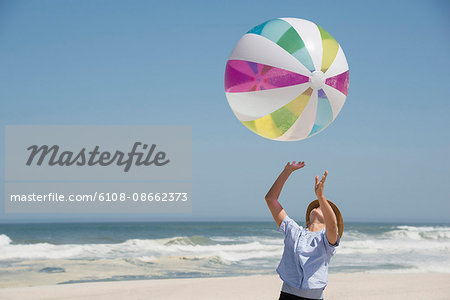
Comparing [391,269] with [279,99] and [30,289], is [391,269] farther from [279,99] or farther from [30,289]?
[279,99]

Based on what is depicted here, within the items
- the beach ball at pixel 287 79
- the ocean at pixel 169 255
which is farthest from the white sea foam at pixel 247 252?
the beach ball at pixel 287 79

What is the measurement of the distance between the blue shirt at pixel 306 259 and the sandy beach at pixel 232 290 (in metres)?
5.27

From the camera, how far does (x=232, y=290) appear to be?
8805 millimetres

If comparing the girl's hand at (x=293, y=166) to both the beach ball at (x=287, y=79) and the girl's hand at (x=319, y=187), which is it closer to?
the beach ball at (x=287, y=79)

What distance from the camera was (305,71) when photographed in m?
3.55

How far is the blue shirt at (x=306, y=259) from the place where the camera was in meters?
2.96

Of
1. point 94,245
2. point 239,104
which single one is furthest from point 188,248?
point 239,104

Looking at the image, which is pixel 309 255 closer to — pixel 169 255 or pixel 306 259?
pixel 306 259

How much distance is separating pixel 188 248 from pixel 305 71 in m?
16.8

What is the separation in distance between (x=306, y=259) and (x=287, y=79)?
124cm

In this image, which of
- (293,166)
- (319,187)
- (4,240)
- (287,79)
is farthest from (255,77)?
(4,240)

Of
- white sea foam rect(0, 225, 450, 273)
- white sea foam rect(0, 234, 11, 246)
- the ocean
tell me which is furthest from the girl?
white sea foam rect(0, 234, 11, 246)

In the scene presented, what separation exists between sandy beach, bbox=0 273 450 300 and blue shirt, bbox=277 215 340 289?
208 inches

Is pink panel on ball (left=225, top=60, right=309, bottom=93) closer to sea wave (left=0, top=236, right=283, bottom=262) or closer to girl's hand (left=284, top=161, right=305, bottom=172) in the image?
girl's hand (left=284, top=161, right=305, bottom=172)
